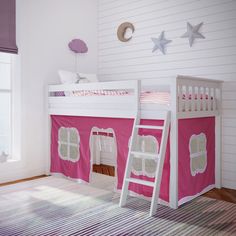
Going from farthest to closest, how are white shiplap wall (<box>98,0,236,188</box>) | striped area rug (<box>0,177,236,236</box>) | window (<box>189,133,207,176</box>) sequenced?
1. white shiplap wall (<box>98,0,236,188</box>)
2. window (<box>189,133,207,176</box>)
3. striped area rug (<box>0,177,236,236</box>)

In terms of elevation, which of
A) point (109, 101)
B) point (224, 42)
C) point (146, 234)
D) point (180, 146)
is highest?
point (224, 42)

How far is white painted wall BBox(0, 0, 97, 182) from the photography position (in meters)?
3.87

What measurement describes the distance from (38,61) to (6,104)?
2.20 ft

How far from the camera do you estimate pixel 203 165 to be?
3.37m

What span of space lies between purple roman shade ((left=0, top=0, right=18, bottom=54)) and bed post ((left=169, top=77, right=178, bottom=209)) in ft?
6.52

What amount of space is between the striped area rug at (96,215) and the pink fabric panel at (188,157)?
0.15 m

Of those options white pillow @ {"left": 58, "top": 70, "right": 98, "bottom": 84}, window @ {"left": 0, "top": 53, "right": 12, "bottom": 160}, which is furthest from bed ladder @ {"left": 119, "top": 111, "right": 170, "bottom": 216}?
window @ {"left": 0, "top": 53, "right": 12, "bottom": 160}

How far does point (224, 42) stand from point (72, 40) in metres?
2.05

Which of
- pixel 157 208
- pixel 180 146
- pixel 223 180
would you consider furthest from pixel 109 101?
pixel 223 180

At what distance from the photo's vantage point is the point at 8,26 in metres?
3.64

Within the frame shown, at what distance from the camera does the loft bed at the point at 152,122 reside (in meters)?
2.91

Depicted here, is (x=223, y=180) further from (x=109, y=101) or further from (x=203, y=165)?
(x=109, y=101)

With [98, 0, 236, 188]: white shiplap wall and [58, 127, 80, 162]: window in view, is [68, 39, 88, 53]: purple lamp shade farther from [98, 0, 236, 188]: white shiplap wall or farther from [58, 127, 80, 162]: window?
[58, 127, 80, 162]: window

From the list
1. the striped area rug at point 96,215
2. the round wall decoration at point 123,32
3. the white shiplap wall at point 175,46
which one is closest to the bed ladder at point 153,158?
the striped area rug at point 96,215
